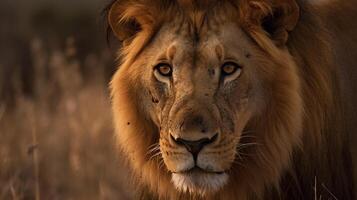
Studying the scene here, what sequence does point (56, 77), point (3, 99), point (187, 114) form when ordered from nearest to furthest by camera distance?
point (187, 114), point (56, 77), point (3, 99)

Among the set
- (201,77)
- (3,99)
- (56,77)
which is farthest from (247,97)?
(3,99)

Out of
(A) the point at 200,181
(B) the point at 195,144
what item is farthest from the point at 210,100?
(A) the point at 200,181

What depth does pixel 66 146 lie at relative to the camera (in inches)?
423

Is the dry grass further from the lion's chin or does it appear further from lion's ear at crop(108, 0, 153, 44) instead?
the lion's chin

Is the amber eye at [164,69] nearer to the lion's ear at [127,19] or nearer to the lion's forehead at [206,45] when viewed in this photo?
the lion's forehead at [206,45]

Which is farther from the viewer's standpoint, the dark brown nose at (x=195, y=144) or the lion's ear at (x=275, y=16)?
the lion's ear at (x=275, y=16)

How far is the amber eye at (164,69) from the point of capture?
544 centimetres

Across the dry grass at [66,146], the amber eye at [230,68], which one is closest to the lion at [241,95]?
the amber eye at [230,68]

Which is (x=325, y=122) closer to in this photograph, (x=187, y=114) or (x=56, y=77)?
(x=187, y=114)

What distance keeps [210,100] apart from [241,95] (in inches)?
8.3

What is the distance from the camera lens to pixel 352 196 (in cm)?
572

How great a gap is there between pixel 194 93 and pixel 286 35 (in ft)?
2.08

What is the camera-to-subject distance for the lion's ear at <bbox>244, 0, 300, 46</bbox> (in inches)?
214

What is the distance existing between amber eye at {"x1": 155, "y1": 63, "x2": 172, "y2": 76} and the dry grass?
2770 millimetres
